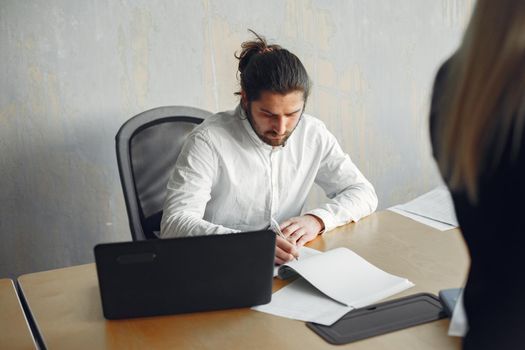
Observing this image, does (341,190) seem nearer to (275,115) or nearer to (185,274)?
(275,115)

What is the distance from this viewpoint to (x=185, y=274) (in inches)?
54.9

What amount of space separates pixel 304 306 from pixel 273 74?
77 centimetres

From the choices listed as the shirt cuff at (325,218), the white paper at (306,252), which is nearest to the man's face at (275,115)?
the shirt cuff at (325,218)

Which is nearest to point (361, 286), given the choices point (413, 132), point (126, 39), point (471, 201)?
point (471, 201)

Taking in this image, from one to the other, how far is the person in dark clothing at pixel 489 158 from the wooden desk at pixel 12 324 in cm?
91

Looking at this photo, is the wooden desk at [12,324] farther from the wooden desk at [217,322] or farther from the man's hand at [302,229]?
the man's hand at [302,229]

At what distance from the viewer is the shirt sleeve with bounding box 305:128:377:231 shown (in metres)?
1.96

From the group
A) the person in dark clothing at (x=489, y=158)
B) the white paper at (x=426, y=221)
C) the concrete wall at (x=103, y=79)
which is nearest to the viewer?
the person in dark clothing at (x=489, y=158)

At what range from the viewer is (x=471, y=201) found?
76cm

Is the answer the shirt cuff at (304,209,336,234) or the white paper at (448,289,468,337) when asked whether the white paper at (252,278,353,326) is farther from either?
the shirt cuff at (304,209,336,234)

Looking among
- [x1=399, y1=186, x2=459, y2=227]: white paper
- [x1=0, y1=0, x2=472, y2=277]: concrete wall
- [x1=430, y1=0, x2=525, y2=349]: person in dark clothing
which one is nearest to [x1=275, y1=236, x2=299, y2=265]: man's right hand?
[x1=399, y1=186, x2=459, y2=227]: white paper

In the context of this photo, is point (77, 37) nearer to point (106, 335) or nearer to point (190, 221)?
point (190, 221)

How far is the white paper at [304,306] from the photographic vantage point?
141 centimetres

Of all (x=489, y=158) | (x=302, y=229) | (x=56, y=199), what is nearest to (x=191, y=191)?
(x=302, y=229)
